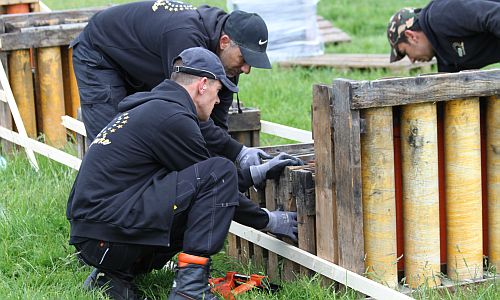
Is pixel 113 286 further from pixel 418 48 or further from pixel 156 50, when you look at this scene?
pixel 418 48

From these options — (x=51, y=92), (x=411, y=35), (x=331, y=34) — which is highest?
(x=411, y=35)

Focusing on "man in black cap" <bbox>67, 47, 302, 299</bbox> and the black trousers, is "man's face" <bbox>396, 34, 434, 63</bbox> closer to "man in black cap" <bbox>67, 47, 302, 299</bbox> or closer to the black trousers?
"man in black cap" <bbox>67, 47, 302, 299</bbox>

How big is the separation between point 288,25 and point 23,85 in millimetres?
5617

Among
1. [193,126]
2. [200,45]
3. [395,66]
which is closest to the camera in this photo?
[193,126]

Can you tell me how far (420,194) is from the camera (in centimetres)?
507

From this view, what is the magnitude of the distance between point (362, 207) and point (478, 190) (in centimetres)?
72

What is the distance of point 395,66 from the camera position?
11719 mm

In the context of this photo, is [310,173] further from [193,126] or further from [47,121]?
[47,121]

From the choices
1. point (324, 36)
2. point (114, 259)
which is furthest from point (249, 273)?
point (324, 36)

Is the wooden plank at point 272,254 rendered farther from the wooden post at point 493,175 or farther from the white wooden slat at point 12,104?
the white wooden slat at point 12,104

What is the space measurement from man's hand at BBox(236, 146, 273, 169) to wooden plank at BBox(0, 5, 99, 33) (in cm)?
373

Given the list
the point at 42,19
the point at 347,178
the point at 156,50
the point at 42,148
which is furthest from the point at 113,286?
the point at 42,19

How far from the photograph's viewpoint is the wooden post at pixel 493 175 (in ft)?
17.2

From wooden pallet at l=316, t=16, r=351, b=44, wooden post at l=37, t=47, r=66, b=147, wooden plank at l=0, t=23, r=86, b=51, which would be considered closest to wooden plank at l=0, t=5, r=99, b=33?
wooden plank at l=0, t=23, r=86, b=51
